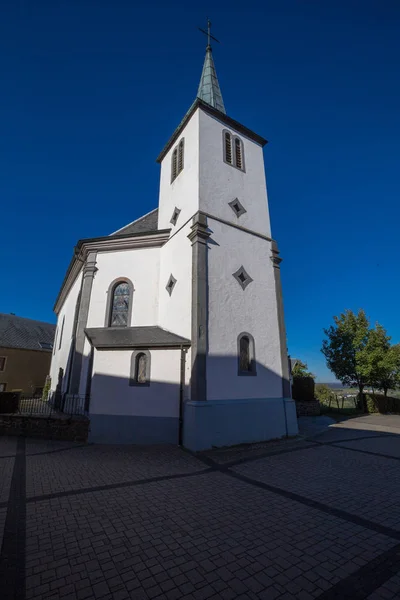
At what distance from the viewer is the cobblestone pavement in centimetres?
296

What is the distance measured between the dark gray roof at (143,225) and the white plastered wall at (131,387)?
795 cm

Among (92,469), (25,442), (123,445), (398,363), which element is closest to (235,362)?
(123,445)

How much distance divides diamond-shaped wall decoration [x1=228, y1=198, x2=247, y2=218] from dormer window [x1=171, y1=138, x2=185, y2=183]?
3403 mm

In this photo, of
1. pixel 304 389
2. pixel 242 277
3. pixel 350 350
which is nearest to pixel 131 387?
pixel 242 277

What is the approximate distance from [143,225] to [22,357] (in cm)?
2144

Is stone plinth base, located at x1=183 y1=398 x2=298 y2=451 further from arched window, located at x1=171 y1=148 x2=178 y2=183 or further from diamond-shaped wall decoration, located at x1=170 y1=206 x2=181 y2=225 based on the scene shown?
arched window, located at x1=171 y1=148 x2=178 y2=183

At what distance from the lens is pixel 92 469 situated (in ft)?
22.6

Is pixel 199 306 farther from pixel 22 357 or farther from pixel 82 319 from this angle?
pixel 22 357

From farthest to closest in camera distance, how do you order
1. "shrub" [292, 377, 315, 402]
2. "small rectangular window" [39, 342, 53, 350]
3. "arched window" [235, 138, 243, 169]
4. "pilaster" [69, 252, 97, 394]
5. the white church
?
"small rectangular window" [39, 342, 53, 350]
"shrub" [292, 377, 315, 402]
"arched window" [235, 138, 243, 169]
"pilaster" [69, 252, 97, 394]
the white church

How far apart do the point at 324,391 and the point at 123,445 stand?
21.7 m

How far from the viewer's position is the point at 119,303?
42.1 ft

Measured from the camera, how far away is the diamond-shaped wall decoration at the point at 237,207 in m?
12.5

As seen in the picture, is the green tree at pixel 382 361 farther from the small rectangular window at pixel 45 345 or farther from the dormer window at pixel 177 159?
A: the small rectangular window at pixel 45 345

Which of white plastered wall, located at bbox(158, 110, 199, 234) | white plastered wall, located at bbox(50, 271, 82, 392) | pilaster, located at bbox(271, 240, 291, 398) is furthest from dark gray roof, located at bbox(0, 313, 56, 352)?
pilaster, located at bbox(271, 240, 291, 398)
